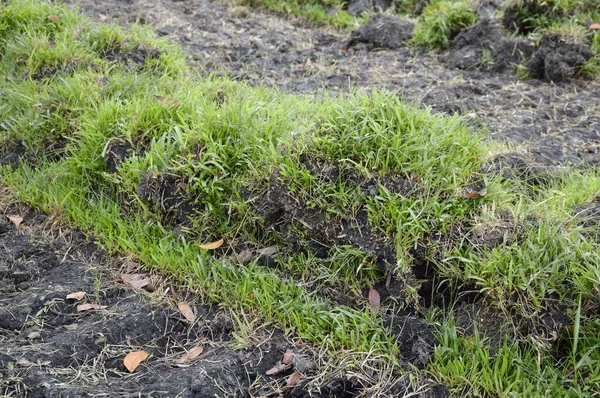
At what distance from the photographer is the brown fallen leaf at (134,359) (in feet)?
9.17

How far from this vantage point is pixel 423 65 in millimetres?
5402

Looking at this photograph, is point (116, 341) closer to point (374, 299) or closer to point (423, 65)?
point (374, 299)

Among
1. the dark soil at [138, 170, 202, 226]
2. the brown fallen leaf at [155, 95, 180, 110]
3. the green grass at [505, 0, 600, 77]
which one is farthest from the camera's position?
the green grass at [505, 0, 600, 77]

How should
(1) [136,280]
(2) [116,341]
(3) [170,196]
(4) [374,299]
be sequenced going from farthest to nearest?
(3) [170,196], (1) [136,280], (4) [374,299], (2) [116,341]

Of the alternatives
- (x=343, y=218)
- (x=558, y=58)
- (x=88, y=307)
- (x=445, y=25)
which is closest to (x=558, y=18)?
(x=558, y=58)

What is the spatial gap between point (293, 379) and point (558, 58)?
3.47 meters

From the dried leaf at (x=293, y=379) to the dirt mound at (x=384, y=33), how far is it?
3.68 meters

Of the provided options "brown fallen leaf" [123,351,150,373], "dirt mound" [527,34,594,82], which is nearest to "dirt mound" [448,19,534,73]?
"dirt mound" [527,34,594,82]

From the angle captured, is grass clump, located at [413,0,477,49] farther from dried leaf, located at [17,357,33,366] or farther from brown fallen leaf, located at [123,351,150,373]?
dried leaf, located at [17,357,33,366]

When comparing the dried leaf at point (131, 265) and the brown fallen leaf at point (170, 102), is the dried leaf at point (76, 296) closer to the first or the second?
the dried leaf at point (131, 265)

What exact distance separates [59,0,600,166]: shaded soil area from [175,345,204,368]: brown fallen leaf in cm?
212

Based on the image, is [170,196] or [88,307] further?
[170,196]

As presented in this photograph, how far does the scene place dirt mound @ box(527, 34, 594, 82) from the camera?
493 centimetres

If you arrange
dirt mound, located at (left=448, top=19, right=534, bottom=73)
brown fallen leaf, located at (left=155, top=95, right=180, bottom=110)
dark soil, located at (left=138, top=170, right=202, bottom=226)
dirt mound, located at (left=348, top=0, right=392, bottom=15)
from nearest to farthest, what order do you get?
dark soil, located at (left=138, top=170, right=202, bottom=226) < brown fallen leaf, located at (left=155, top=95, right=180, bottom=110) < dirt mound, located at (left=448, top=19, right=534, bottom=73) < dirt mound, located at (left=348, top=0, right=392, bottom=15)
